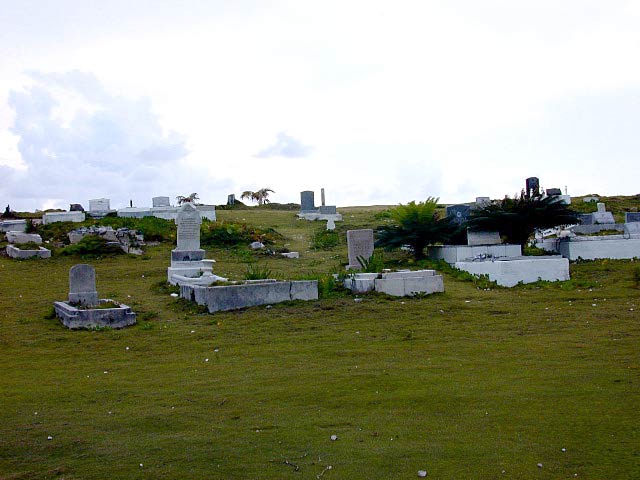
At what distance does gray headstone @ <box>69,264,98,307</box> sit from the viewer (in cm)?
1433

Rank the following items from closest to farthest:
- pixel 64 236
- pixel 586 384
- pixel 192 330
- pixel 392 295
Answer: pixel 586 384 < pixel 192 330 < pixel 392 295 < pixel 64 236

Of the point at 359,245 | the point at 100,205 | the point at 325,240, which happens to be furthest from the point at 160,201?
the point at 359,245

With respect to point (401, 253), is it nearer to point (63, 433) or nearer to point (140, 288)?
point (140, 288)

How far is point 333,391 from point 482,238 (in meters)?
14.7

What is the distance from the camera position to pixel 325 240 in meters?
29.0

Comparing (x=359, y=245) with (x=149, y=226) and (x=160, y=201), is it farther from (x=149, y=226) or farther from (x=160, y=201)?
(x=160, y=201)

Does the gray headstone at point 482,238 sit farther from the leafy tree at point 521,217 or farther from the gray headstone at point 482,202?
the gray headstone at point 482,202

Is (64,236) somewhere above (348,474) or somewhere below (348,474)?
above

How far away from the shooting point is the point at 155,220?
102 ft

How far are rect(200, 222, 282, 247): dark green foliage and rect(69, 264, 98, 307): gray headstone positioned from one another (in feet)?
40.8

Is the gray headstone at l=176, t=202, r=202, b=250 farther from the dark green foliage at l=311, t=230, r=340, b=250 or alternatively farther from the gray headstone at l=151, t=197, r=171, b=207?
the gray headstone at l=151, t=197, r=171, b=207

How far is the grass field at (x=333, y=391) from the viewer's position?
5988mm

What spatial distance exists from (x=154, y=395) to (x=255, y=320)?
186 inches

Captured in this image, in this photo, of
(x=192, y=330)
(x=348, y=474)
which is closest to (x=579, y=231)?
(x=192, y=330)
